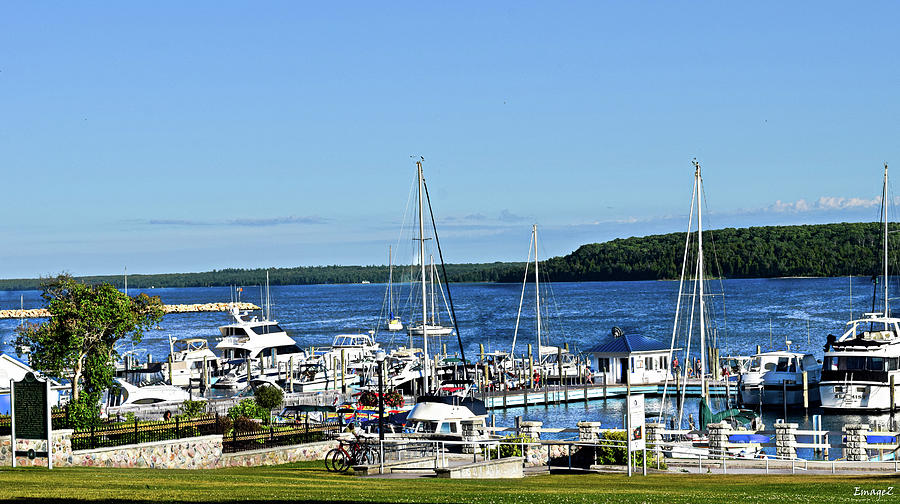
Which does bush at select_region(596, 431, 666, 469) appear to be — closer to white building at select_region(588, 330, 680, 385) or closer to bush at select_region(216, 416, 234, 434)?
bush at select_region(216, 416, 234, 434)

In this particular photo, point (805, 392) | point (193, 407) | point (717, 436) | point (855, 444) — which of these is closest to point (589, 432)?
point (717, 436)

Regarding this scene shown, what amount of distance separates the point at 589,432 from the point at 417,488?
11.1 metres

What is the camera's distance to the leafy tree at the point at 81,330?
38312mm

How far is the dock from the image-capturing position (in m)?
62.7

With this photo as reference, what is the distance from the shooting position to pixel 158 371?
76125mm

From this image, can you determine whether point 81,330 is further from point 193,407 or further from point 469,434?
point 469,434

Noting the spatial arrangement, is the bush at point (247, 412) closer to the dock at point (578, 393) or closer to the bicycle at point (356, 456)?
the bicycle at point (356, 456)

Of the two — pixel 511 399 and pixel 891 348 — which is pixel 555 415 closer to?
pixel 511 399

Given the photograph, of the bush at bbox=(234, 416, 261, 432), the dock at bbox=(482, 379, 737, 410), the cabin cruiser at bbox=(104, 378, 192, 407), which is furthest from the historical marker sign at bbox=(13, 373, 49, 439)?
the dock at bbox=(482, 379, 737, 410)

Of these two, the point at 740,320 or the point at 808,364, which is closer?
the point at 808,364

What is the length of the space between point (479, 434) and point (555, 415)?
2427 cm

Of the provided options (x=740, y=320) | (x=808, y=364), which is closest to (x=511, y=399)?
(x=808, y=364)

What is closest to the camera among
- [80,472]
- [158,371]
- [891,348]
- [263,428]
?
[80,472]

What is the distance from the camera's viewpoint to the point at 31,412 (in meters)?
27.8
